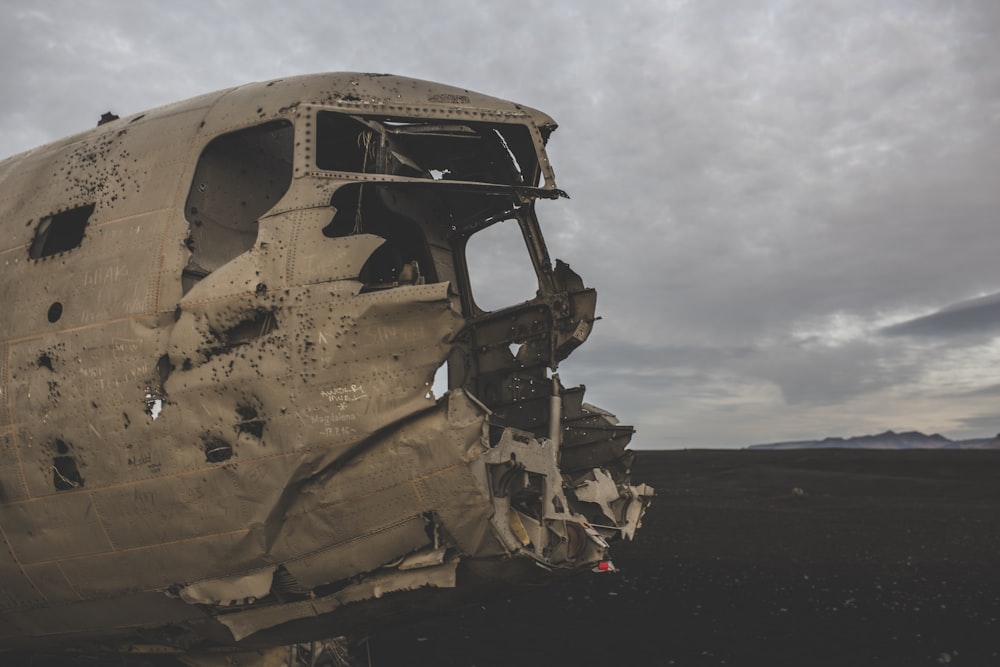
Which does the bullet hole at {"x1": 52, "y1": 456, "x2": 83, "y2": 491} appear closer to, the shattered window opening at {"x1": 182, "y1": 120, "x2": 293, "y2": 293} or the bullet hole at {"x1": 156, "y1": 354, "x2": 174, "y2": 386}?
the bullet hole at {"x1": 156, "y1": 354, "x2": 174, "y2": 386}

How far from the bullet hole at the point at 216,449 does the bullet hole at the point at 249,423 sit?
17cm

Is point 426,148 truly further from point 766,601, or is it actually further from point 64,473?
point 766,601

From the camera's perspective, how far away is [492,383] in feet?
28.6

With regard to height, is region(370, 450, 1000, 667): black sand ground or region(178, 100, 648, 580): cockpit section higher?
region(178, 100, 648, 580): cockpit section

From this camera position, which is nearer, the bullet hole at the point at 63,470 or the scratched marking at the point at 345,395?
the scratched marking at the point at 345,395

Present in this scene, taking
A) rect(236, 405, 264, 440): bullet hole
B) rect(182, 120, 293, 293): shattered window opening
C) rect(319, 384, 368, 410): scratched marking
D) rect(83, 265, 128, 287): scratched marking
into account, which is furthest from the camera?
rect(182, 120, 293, 293): shattered window opening

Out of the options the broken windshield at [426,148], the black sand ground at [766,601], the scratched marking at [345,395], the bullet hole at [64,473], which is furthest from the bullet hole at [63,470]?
the black sand ground at [766,601]

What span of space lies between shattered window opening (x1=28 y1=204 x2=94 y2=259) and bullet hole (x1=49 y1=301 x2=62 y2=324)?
0.53m

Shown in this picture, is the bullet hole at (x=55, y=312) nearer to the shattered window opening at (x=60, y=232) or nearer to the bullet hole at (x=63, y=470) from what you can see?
the shattered window opening at (x=60, y=232)

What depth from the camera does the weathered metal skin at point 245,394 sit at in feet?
17.6

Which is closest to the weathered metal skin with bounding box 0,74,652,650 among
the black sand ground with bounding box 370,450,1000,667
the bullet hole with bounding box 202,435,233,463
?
the bullet hole with bounding box 202,435,233,463

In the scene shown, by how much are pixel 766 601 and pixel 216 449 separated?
10846 mm

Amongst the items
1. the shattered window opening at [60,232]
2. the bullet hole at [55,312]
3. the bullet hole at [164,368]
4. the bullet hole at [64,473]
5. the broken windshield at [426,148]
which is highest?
the broken windshield at [426,148]

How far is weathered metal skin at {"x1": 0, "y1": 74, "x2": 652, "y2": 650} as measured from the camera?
5.35 metres
